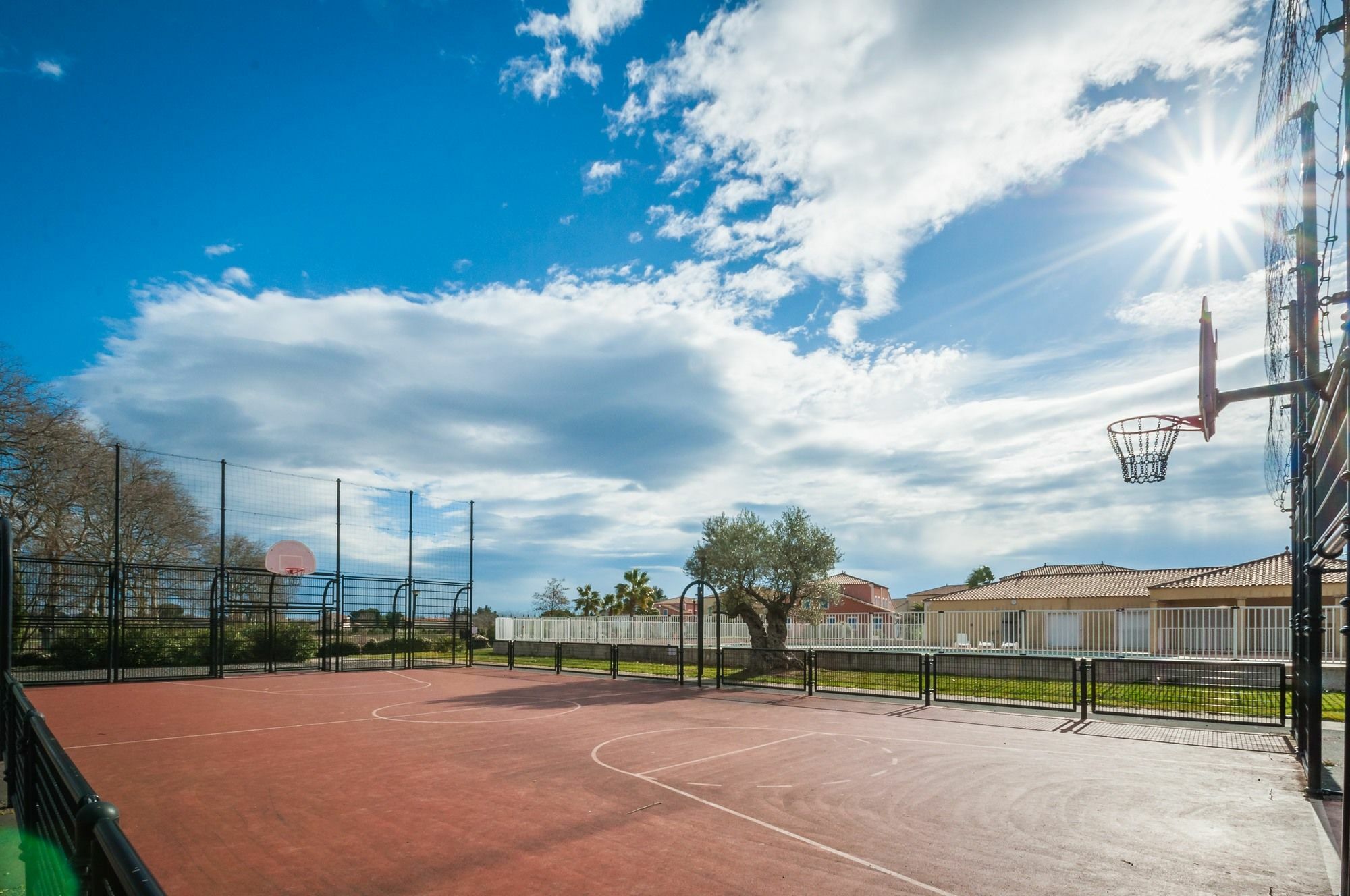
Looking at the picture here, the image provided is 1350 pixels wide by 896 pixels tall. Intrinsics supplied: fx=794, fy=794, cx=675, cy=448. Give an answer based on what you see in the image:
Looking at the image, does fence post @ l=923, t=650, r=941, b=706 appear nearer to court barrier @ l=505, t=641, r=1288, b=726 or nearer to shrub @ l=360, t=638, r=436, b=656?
court barrier @ l=505, t=641, r=1288, b=726

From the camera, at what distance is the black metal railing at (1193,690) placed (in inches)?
599

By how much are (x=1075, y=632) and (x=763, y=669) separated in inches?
380

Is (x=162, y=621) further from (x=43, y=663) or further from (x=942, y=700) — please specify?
(x=942, y=700)

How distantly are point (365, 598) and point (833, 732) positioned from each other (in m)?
21.2

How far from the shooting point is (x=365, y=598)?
2925cm

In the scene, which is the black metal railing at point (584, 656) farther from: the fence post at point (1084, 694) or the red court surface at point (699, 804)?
the fence post at point (1084, 694)

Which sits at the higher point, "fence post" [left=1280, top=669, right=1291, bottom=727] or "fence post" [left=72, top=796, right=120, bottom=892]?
"fence post" [left=72, top=796, right=120, bottom=892]

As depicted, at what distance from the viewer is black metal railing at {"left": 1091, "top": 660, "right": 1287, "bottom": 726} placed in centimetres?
1521

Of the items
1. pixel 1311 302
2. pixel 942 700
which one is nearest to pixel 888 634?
pixel 942 700

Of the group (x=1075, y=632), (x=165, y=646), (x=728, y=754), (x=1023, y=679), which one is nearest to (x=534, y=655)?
(x=165, y=646)

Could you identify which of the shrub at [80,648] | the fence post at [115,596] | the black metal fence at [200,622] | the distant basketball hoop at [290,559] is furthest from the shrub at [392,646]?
the fence post at [115,596]

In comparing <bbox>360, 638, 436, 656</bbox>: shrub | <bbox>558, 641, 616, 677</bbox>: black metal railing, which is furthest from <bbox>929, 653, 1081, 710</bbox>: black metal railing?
<bbox>360, 638, 436, 656</bbox>: shrub

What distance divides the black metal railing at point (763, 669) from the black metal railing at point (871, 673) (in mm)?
690

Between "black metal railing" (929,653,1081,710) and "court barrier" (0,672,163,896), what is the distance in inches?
654
